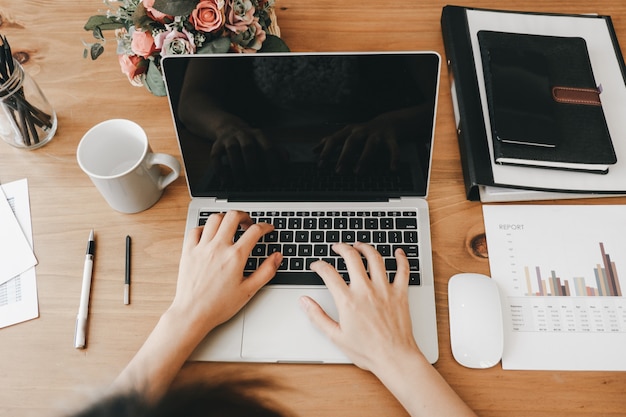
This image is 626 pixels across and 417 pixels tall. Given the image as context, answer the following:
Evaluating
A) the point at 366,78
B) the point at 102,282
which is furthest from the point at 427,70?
the point at 102,282

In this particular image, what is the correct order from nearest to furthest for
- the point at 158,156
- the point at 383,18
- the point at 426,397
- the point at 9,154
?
the point at 426,397 < the point at 158,156 < the point at 9,154 < the point at 383,18

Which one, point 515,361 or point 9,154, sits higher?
point 9,154

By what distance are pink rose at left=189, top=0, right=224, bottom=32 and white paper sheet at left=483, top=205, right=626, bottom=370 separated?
1.73 ft

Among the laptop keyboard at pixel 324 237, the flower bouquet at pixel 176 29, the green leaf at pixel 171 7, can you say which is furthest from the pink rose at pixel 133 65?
the laptop keyboard at pixel 324 237

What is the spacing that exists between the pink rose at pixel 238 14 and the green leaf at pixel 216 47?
1.1 inches

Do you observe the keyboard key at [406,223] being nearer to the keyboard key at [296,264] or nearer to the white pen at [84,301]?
the keyboard key at [296,264]

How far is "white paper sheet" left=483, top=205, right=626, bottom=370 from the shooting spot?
758mm

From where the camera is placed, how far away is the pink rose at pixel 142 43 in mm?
830

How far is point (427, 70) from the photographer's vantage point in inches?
28.3

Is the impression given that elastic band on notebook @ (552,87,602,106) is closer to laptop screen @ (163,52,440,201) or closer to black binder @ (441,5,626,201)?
black binder @ (441,5,626,201)

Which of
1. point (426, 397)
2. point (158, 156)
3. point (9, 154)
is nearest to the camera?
point (426, 397)

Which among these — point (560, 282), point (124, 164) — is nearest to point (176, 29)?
point (124, 164)

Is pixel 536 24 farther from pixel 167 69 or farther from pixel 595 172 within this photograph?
pixel 167 69

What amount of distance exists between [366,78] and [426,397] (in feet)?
1.44
